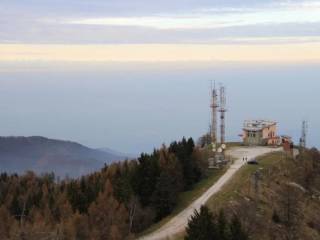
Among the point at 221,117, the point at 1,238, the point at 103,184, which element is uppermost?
the point at 221,117

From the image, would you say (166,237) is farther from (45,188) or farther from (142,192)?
(45,188)

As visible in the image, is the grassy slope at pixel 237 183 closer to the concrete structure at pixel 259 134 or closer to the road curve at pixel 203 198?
the road curve at pixel 203 198

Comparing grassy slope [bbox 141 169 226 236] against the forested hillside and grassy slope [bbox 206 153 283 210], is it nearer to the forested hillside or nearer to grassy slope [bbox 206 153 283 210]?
the forested hillside

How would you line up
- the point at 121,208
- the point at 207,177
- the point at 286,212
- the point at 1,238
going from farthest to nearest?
the point at 207,177
the point at 286,212
the point at 121,208
the point at 1,238

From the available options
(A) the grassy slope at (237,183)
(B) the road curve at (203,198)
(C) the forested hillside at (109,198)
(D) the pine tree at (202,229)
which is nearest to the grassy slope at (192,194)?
(B) the road curve at (203,198)

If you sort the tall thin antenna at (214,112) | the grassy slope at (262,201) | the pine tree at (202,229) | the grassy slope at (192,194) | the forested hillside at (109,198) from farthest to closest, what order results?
the tall thin antenna at (214,112), the grassy slope at (192,194), the grassy slope at (262,201), the forested hillside at (109,198), the pine tree at (202,229)

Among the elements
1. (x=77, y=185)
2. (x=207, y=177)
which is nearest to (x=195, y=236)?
(x=77, y=185)

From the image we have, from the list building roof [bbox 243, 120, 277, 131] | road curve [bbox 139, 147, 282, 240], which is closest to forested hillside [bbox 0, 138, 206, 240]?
road curve [bbox 139, 147, 282, 240]
